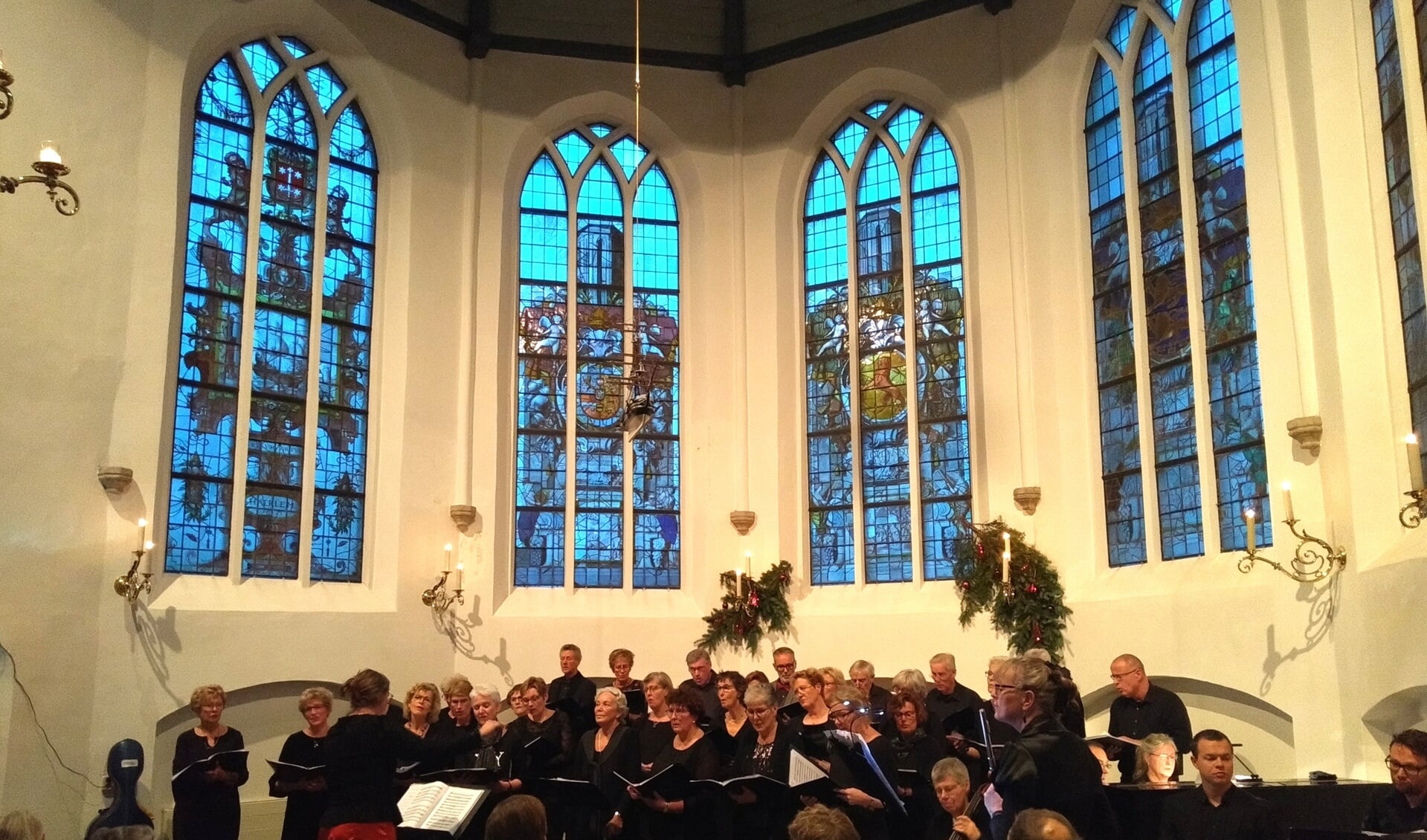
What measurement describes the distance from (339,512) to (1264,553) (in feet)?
24.1

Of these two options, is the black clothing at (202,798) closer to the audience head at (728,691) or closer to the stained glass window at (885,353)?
the audience head at (728,691)

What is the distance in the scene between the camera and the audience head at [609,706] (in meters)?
6.88

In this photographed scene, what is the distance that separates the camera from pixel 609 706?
688 cm

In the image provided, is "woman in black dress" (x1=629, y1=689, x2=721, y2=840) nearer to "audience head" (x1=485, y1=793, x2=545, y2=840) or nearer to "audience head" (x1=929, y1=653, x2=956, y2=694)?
"audience head" (x1=929, y1=653, x2=956, y2=694)

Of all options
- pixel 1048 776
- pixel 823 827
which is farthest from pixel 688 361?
pixel 823 827

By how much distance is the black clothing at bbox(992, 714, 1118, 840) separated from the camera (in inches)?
162

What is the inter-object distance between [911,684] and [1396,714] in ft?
10.3

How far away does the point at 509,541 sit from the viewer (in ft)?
38.2

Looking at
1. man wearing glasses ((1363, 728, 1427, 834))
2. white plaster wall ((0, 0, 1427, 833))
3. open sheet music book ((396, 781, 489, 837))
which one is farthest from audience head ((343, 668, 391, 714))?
white plaster wall ((0, 0, 1427, 833))

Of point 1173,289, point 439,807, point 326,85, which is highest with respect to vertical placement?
point 326,85

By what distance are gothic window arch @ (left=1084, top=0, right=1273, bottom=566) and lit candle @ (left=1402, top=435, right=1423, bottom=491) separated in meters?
1.66

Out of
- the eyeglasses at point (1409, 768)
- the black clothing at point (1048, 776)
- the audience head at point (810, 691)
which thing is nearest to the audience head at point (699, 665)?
the audience head at point (810, 691)

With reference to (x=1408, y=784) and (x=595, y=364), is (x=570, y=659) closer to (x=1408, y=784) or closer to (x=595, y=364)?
(x=595, y=364)

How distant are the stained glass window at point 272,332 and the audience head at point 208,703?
2.69 metres
